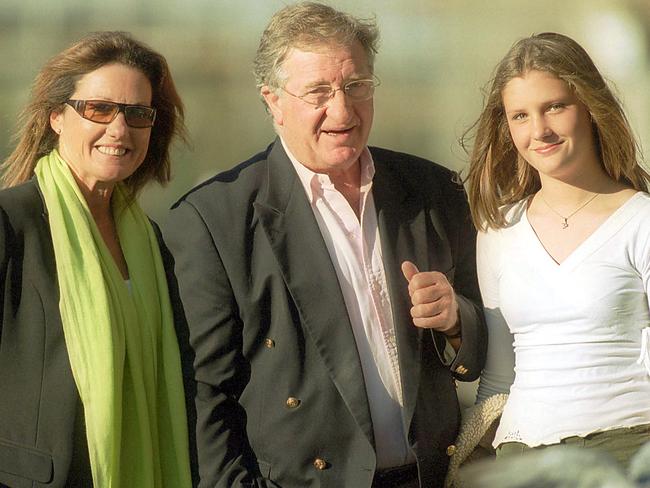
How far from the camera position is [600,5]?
12.8 feet

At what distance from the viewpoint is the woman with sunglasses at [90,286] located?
265 centimetres

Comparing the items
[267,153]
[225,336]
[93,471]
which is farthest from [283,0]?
[93,471]

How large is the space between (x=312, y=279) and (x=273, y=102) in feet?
1.68

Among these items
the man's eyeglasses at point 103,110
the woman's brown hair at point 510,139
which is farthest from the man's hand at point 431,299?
the man's eyeglasses at point 103,110

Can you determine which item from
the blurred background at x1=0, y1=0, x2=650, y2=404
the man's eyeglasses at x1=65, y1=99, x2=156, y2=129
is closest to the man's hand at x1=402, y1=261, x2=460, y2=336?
the man's eyeglasses at x1=65, y1=99, x2=156, y2=129

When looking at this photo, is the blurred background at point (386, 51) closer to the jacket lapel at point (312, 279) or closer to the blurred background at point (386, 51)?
the blurred background at point (386, 51)

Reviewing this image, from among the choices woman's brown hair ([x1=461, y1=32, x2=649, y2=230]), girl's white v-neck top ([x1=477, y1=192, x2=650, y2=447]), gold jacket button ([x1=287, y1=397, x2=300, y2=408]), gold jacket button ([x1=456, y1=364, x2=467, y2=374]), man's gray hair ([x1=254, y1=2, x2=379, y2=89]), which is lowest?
gold jacket button ([x1=287, y1=397, x2=300, y2=408])

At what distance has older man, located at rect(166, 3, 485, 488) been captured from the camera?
2.76 meters

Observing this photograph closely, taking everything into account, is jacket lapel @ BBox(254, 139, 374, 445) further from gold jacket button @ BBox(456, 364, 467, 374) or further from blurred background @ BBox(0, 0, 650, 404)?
blurred background @ BBox(0, 0, 650, 404)

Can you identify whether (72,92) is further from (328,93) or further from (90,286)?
(328,93)

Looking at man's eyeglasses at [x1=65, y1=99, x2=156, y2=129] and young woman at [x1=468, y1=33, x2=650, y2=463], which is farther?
man's eyeglasses at [x1=65, y1=99, x2=156, y2=129]

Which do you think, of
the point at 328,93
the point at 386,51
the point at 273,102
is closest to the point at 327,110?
the point at 328,93

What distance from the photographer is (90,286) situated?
2.78m

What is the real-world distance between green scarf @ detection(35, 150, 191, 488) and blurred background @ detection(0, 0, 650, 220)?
0.83 meters
